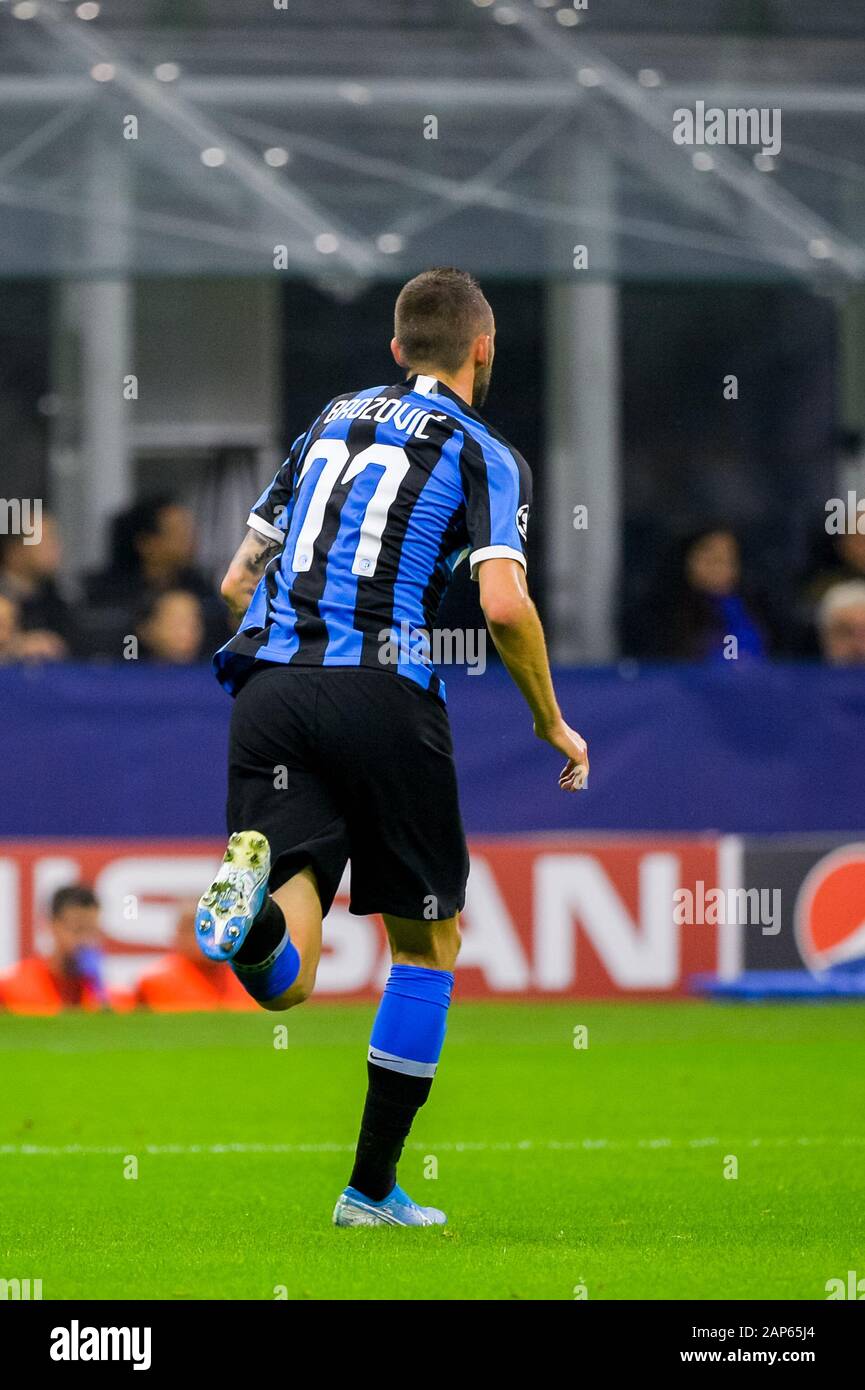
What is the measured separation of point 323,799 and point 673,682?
24.6ft

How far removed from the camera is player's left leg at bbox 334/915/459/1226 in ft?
18.5

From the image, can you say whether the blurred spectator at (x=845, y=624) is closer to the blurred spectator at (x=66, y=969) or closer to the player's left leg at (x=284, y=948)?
the blurred spectator at (x=66, y=969)

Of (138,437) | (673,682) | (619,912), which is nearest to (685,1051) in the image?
(619,912)

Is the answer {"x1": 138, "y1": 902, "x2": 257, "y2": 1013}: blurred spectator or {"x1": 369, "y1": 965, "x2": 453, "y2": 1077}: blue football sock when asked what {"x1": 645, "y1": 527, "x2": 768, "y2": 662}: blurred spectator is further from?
{"x1": 369, "y1": 965, "x2": 453, "y2": 1077}: blue football sock

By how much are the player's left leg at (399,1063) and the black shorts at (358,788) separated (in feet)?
0.45

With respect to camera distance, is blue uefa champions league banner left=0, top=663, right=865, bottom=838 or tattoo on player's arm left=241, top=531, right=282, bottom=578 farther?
blue uefa champions league banner left=0, top=663, right=865, bottom=838

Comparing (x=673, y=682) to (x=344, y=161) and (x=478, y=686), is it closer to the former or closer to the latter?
(x=478, y=686)

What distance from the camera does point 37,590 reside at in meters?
13.0

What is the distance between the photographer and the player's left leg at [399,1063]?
563 cm

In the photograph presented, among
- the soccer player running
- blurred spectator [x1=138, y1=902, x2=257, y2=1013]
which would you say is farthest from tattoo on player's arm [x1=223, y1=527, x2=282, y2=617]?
blurred spectator [x1=138, y1=902, x2=257, y2=1013]

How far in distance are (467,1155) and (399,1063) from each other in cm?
166

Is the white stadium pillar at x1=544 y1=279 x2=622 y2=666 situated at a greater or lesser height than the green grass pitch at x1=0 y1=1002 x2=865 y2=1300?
greater

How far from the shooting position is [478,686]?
42.1 ft

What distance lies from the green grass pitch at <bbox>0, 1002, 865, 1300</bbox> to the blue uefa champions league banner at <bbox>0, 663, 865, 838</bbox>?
1427 mm
